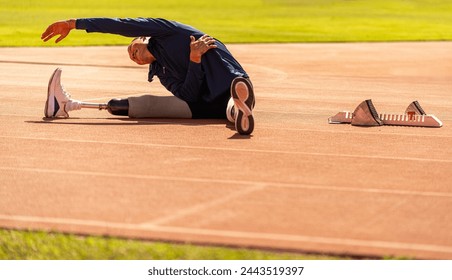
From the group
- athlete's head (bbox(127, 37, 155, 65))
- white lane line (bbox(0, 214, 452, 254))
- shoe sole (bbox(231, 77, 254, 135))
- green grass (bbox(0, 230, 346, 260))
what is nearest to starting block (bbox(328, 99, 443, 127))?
shoe sole (bbox(231, 77, 254, 135))

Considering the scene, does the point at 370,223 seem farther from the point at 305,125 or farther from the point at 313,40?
the point at 313,40

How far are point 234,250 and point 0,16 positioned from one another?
34.6 metres

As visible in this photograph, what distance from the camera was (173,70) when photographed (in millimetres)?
12805

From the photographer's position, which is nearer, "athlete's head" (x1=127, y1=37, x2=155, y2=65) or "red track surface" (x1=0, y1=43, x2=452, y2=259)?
"red track surface" (x1=0, y1=43, x2=452, y2=259)

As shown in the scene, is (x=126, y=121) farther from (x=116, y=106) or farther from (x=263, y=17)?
(x=263, y=17)

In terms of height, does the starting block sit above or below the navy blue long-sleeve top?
below

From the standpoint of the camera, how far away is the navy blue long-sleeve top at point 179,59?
40.8ft

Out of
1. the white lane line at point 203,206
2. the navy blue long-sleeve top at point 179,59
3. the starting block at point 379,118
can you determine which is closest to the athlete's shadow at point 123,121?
the navy blue long-sleeve top at point 179,59

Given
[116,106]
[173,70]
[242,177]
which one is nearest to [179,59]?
[173,70]

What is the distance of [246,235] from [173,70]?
600cm

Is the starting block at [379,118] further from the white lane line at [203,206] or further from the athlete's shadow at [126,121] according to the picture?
the white lane line at [203,206]

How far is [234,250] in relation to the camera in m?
6.61

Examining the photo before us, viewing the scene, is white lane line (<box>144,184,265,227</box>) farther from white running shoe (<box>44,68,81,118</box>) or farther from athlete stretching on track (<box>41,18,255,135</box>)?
white running shoe (<box>44,68,81,118</box>)

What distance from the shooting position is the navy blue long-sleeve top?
12.4 meters
